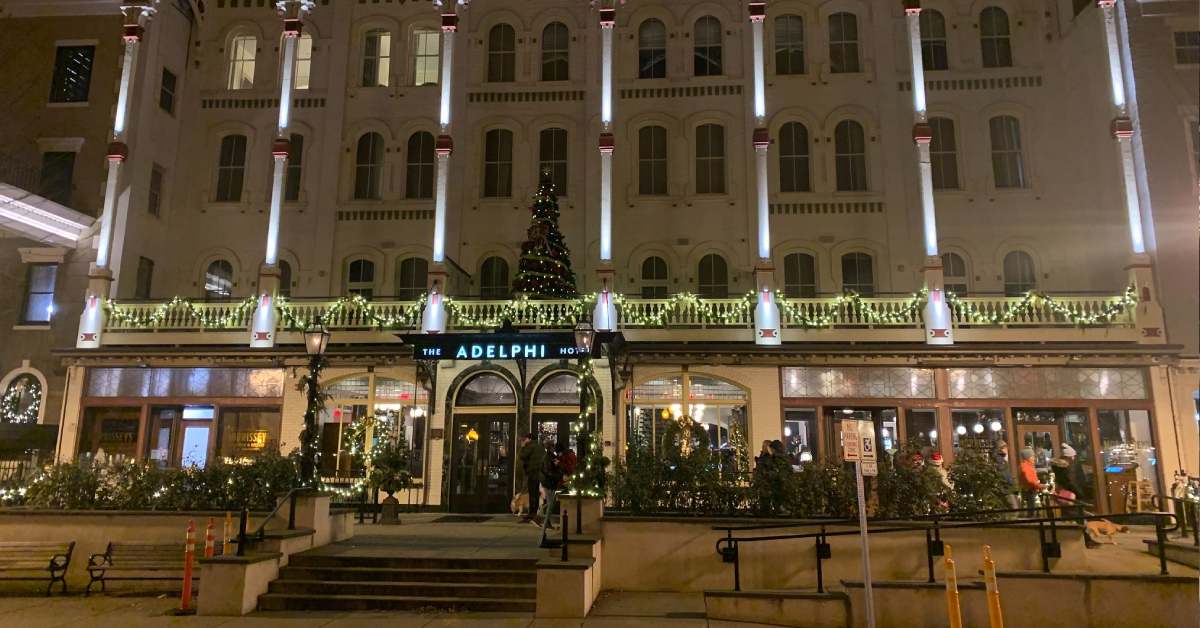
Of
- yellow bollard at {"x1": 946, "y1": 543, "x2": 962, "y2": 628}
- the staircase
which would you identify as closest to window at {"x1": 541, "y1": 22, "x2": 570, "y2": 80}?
the staircase

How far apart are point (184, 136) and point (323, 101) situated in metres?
4.72

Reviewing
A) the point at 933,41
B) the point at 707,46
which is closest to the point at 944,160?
the point at 933,41

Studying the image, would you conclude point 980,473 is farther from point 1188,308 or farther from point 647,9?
point 647,9

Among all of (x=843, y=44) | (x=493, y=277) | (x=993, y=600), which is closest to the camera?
(x=993, y=600)

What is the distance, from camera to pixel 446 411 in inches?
843

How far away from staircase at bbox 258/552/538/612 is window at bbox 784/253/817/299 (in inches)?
556

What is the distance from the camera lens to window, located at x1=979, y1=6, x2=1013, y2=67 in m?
24.3

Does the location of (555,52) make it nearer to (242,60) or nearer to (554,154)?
(554,154)

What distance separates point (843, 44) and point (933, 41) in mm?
2794

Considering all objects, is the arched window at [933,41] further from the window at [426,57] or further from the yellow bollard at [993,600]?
the yellow bollard at [993,600]

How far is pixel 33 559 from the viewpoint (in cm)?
1321

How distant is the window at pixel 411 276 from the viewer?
24641 mm

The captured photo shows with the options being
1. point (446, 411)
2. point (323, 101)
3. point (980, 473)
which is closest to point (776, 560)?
point (980, 473)

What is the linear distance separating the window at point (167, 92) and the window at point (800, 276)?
67.2 feet
